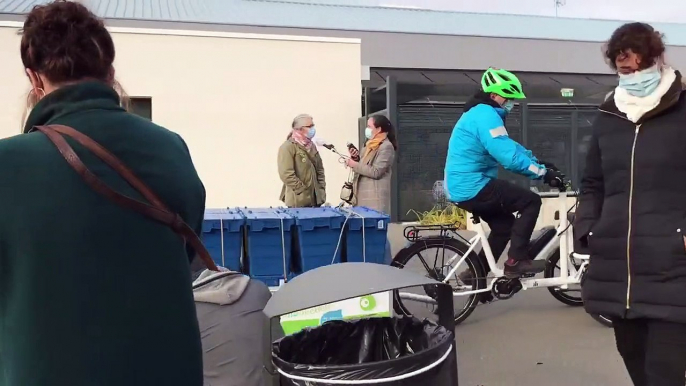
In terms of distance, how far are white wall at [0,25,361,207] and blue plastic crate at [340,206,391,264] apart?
23.2 feet

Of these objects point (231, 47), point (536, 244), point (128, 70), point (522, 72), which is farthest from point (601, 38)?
point (536, 244)

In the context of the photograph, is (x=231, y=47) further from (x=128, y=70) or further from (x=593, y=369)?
(x=593, y=369)

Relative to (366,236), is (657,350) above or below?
below

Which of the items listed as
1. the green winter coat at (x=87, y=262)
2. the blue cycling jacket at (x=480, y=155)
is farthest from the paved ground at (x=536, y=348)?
the green winter coat at (x=87, y=262)

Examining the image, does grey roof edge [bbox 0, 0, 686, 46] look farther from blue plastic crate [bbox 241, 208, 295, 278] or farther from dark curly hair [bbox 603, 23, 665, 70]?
dark curly hair [bbox 603, 23, 665, 70]

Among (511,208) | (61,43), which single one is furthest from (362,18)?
(61,43)

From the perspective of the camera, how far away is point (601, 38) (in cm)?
2095

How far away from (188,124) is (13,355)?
1026 centimetres

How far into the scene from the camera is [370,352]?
9.54ft

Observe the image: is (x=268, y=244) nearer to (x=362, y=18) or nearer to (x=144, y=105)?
(x=144, y=105)

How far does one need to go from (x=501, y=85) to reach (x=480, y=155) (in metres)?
0.57

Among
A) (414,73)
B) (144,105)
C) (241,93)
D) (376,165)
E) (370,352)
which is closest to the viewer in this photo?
(370,352)

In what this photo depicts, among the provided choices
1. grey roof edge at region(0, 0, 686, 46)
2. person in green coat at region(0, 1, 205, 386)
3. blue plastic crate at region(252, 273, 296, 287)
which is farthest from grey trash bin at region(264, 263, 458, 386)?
grey roof edge at region(0, 0, 686, 46)

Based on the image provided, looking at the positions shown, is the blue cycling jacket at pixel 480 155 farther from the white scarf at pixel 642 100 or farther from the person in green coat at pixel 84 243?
the person in green coat at pixel 84 243
